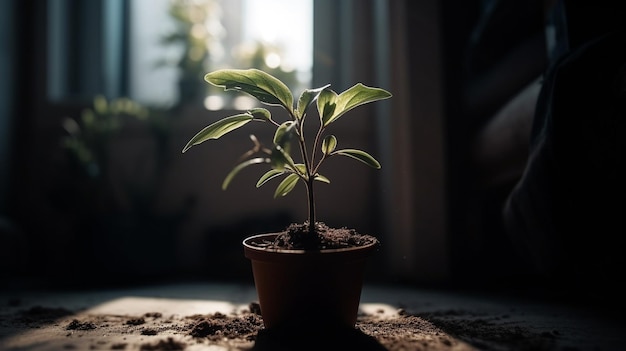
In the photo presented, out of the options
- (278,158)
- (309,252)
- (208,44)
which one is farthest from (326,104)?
(208,44)

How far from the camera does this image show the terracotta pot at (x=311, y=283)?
70 centimetres

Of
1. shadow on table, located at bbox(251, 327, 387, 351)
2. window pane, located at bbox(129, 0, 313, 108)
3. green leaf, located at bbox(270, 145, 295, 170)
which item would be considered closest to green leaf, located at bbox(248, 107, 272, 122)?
green leaf, located at bbox(270, 145, 295, 170)

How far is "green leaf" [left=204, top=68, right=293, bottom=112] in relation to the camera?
737 millimetres

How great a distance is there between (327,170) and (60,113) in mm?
1304

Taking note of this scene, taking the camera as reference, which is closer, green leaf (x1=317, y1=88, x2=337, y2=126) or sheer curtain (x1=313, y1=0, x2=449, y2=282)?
green leaf (x1=317, y1=88, x2=337, y2=126)

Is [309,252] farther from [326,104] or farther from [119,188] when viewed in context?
[119,188]

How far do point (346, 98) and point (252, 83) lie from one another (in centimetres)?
17

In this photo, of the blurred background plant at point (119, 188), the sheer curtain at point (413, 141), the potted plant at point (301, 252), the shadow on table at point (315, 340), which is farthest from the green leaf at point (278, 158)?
the blurred background plant at point (119, 188)

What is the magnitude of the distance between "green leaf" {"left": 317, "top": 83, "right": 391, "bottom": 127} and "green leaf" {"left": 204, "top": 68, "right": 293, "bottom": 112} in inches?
2.7

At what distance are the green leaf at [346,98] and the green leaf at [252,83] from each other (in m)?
0.07

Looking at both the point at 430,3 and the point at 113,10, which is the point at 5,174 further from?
the point at 430,3

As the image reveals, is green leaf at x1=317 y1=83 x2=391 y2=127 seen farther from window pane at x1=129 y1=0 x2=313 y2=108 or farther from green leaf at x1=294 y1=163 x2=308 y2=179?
window pane at x1=129 y1=0 x2=313 y2=108

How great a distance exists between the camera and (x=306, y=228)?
2.65ft

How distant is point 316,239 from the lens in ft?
2.48
